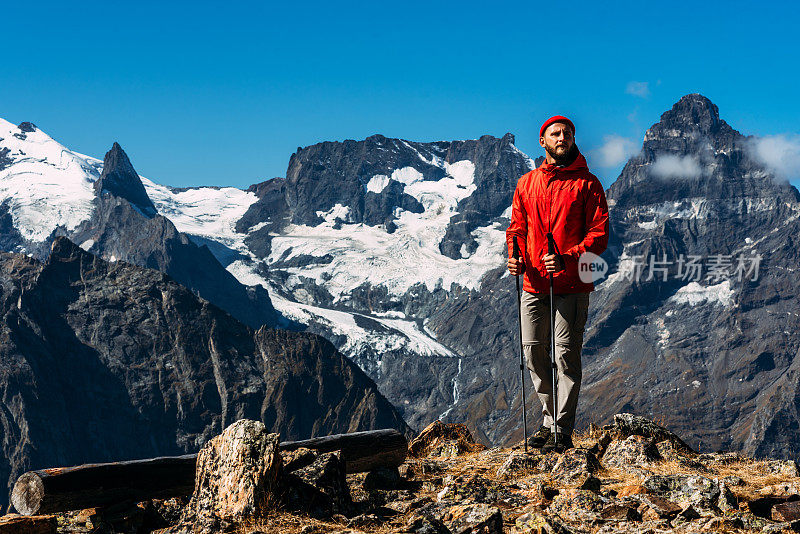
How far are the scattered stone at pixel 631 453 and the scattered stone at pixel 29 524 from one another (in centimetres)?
860

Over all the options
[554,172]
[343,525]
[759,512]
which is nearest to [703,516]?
[759,512]

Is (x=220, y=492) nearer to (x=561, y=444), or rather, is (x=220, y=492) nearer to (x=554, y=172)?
(x=561, y=444)

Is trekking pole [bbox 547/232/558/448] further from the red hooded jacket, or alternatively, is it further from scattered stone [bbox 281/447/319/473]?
scattered stone [bbox 281/447/319/473]

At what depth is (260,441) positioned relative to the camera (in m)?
10.1

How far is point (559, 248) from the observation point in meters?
13.9

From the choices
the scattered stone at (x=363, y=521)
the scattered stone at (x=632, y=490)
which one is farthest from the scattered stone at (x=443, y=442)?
the scattered stone at (x=363, y=521)

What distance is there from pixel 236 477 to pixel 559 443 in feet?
20.1

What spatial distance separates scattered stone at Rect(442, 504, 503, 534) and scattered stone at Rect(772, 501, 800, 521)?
3491mm

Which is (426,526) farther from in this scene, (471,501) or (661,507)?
(661,507)

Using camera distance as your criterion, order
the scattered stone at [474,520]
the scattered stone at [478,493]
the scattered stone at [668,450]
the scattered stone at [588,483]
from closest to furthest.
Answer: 1. the scattered stone at [474,520]
2. the scattered stone at [478,493]
3. the scattered stone at [588,483]
4. the scattered stone at [668,450]

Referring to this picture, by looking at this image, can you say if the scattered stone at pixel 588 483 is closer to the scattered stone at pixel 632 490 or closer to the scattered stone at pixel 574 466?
the scattered stone at pixel 574 466

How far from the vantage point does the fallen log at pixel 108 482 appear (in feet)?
32.9

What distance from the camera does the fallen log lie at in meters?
10.0

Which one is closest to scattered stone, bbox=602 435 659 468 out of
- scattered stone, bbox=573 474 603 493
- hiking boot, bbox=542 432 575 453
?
hiking boot, bbox=542 432 575 453
